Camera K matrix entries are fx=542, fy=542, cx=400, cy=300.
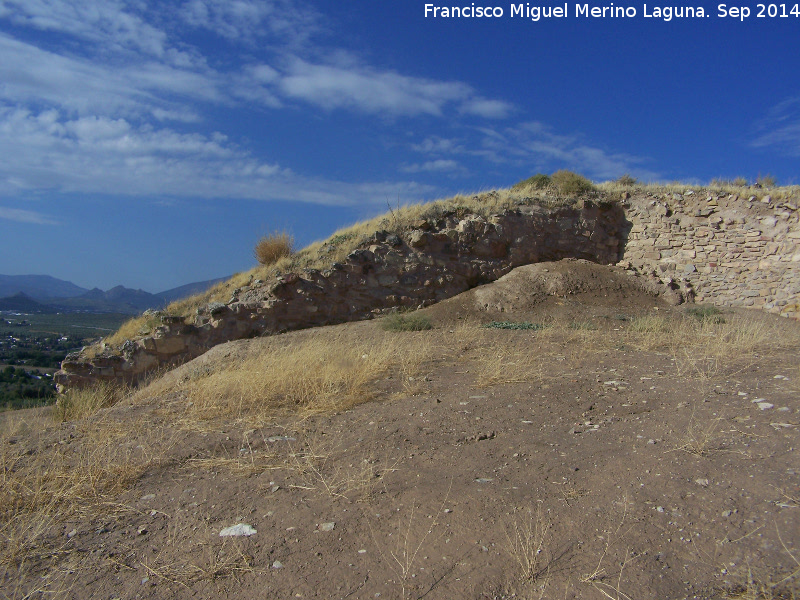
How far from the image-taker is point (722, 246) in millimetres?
13336

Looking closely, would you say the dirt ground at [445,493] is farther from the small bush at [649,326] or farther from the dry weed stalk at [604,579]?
the small bush at [649,326]

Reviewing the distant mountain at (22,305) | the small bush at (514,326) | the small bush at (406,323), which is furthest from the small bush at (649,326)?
the distant mountain at (22,305)

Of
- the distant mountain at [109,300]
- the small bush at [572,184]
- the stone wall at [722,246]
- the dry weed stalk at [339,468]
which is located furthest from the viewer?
the distant mountain at [109,300]

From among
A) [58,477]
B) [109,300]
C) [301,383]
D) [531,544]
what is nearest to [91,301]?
[109,300]

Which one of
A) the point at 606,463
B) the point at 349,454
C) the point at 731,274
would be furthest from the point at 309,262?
the point at 731,274

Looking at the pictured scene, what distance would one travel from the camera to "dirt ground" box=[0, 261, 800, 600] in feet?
8.88

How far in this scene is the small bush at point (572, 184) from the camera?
1548 cm

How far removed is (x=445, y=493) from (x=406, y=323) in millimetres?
7092

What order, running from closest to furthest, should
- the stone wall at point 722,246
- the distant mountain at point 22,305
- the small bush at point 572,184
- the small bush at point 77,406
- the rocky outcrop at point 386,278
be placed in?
1. the small bush at point 77,406
2. the rocky outcrop at point 386,278
3. the stone wall at point 722,246
4. the small bush at point 572,184
5. the distant mountain at point 22,305

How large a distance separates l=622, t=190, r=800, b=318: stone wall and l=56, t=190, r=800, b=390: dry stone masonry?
0.08 feet

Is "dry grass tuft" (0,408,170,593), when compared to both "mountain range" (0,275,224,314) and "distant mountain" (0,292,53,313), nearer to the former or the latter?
"mountain range" (0,275,224,314)

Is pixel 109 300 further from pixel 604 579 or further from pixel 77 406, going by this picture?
pixel 604 579

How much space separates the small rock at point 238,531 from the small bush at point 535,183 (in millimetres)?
14619

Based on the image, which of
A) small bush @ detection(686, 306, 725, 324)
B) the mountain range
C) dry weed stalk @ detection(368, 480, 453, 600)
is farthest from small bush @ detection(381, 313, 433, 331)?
dry weed stalk @ detection(368, 480, 453, 600)
